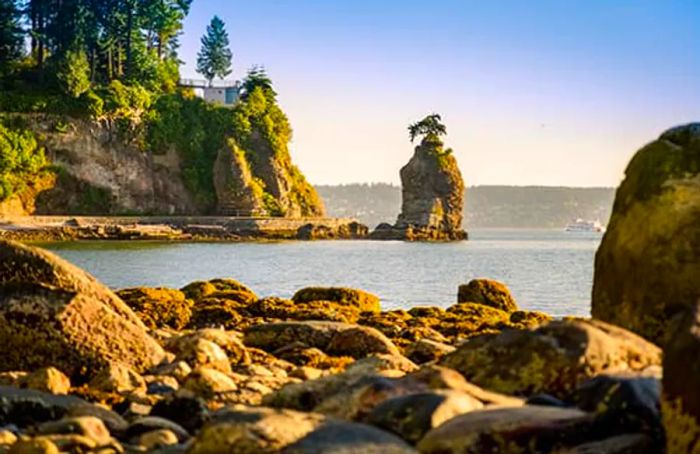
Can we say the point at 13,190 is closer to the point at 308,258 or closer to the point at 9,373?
the point at 308,258

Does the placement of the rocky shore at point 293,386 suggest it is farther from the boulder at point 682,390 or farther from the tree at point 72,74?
the tree at point 72,74

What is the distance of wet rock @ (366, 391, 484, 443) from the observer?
6.53m

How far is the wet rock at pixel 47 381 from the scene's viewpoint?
9.75 metres

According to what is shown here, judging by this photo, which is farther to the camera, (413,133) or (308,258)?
(413,133)

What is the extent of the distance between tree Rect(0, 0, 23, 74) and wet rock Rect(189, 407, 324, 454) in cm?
8984

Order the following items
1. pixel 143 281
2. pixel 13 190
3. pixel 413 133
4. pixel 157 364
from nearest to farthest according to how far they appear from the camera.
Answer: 1. pixel 157 364
2. pixel 143 281
3. pixel 13 190
4. pixel 413 133

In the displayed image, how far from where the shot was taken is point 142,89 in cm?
9650

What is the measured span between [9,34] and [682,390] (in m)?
92.8

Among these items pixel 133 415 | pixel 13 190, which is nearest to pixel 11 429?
pixel 133 415

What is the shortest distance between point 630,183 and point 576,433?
5.97 m

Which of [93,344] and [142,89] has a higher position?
[142,89]

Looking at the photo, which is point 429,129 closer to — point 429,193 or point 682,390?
point 429,193

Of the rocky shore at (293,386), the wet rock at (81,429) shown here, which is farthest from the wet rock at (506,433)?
the wet rock at (81,429)

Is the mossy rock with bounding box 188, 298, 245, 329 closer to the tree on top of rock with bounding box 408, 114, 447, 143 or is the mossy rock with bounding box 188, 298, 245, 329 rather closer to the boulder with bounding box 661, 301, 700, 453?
the boulder with bounding box 661, 301, 700, 453
